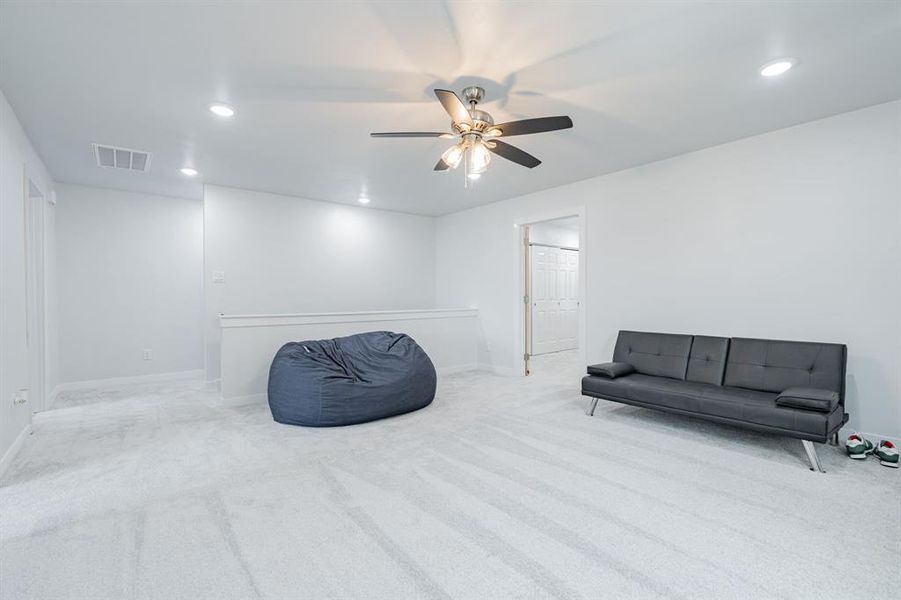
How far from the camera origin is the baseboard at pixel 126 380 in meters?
5.16

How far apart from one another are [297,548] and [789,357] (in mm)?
3726

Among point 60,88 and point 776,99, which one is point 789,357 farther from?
point 60,88

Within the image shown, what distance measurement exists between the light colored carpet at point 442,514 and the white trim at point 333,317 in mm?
1243

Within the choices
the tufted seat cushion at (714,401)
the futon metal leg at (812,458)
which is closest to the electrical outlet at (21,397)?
the tufted seat cushion at (714,401)

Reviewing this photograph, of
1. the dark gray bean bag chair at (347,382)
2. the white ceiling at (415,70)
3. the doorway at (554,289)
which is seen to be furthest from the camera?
the doorway at (554,289)

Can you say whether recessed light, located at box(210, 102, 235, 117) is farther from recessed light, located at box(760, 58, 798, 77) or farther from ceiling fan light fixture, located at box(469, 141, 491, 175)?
recessed light, located at box(760, 58, 798, 77)

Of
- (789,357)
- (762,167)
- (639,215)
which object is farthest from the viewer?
(639,215)

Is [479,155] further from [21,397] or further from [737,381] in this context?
[21,397]

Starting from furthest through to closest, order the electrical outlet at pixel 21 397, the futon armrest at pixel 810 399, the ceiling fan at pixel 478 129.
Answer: the electrical outlet at pixel 21 397, the futon armrest at pixel 810 399, the ceiling fan at pixel 478 129

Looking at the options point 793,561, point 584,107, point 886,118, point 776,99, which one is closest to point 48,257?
point 584,107

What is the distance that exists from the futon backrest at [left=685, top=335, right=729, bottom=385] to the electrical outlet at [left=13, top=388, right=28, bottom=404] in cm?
534

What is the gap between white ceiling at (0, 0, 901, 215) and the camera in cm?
211

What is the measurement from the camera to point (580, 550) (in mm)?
1889

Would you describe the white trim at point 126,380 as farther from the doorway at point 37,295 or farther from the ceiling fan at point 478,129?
the ceiling fan at point 478,129
